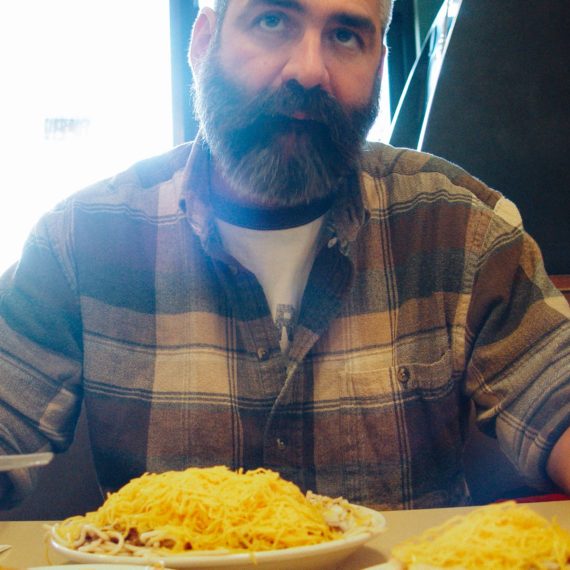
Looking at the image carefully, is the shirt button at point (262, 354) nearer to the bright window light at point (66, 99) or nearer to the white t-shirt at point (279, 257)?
the white t-shirt at point (279, 257)

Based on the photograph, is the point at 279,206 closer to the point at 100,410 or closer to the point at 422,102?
the point at 100,410

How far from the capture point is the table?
66cm

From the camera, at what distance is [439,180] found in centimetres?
135

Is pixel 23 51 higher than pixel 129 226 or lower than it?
higher

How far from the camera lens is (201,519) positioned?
604 millimetres

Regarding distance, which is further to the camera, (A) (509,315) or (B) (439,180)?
(B) (439,180)

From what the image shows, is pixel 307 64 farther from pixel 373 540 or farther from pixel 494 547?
pixel 494 547

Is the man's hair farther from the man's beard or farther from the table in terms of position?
the table

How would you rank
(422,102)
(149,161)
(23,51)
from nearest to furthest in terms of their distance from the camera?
(149,161) → (422,102) → (23,51)

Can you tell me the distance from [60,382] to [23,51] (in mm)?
1955

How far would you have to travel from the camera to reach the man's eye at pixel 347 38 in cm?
128

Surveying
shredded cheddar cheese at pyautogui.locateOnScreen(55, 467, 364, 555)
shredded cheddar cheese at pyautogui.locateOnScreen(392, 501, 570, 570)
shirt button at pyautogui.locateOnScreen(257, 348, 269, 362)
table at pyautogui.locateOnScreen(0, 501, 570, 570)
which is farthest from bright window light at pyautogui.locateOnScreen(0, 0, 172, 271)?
shredded cheddar cheese at pyautogui.locateOnScreen(392, 501, 570, 570)

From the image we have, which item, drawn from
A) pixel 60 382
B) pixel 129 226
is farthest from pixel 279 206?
pixel 60 382

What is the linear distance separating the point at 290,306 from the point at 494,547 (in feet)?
2.49
